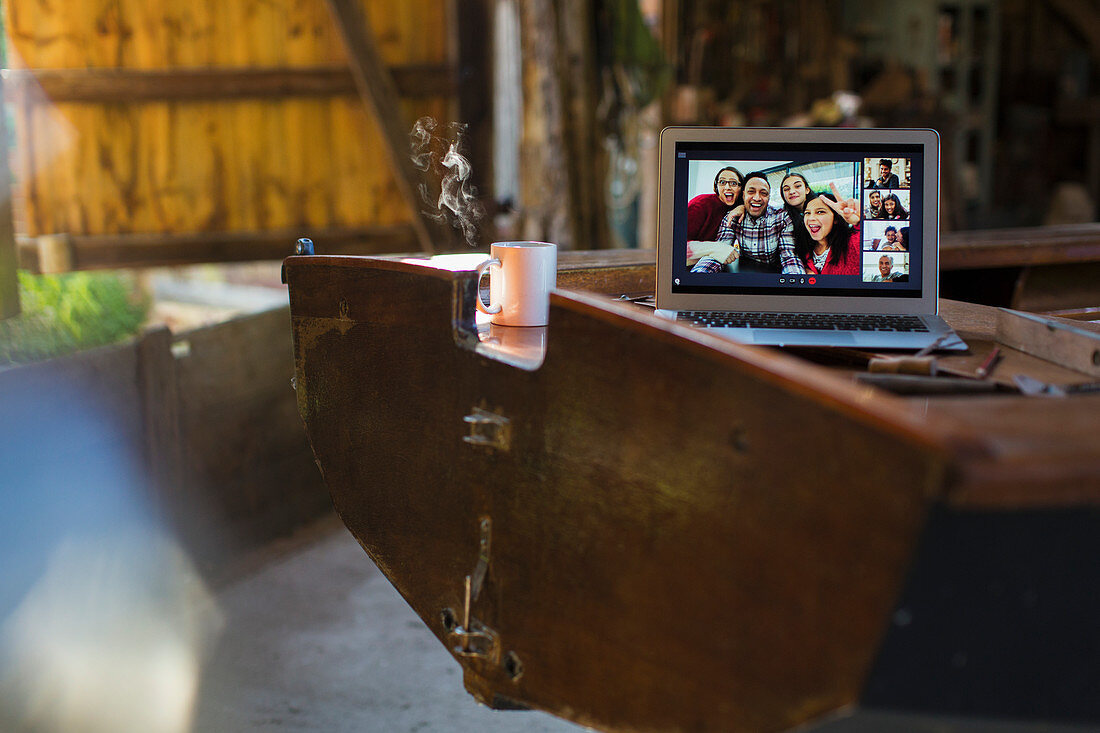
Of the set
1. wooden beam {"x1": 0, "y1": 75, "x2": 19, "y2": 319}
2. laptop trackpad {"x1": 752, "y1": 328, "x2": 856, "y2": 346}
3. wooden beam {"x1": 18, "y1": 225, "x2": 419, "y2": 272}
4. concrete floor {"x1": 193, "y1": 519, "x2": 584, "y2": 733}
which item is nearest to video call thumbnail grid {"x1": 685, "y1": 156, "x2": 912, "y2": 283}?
laptop trackpad {"x1": 752, "y1": 328, "x2": 856, "y2": 346}

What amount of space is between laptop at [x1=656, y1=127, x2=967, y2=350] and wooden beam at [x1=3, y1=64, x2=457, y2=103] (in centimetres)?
285

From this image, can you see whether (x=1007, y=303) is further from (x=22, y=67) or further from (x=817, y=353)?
(x=22, y=67)

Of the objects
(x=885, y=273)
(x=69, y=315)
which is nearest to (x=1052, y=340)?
(x=885, y=273)

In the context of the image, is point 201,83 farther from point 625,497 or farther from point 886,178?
point 625,497

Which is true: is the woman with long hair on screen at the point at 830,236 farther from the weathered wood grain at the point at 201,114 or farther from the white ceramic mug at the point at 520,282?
the weathered wood grain at the point at 201,114

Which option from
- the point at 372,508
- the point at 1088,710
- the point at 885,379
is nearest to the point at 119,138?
the point at 372,508

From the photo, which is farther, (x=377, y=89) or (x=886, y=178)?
(x=377, y=89)

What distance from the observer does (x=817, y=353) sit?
4.34ft

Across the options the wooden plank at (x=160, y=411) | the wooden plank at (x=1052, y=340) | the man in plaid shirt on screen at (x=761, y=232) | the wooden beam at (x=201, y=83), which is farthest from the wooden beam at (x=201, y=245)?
the wooden plank at (x=1052, y=340)

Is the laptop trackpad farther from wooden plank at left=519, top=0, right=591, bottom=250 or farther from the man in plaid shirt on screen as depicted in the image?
wooden plank at left=519, top=0, right=591, bottom=250

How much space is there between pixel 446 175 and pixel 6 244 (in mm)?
2179

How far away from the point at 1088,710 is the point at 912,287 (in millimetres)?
726

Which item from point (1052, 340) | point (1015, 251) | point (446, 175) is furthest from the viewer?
point (446, 175)

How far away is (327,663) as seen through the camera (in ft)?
8.54
